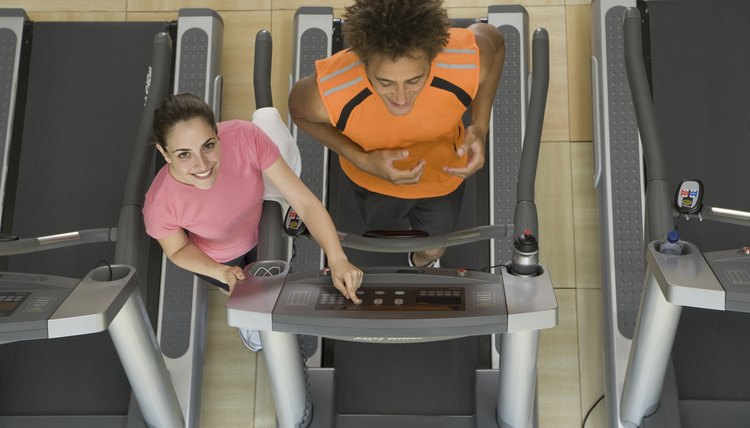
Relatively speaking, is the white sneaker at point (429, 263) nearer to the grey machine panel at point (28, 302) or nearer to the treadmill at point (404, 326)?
the treadmill at point (404, 326)

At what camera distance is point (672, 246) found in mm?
2189

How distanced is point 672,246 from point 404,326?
2.48ft

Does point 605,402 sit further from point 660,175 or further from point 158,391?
point 158,391

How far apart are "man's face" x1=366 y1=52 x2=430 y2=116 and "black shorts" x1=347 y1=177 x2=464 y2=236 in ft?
2.23

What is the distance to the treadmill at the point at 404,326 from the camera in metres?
2.01

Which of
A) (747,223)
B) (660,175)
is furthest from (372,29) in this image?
(747,223)

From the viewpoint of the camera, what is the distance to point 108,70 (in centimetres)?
346

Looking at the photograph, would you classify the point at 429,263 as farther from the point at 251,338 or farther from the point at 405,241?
the point at 251,338

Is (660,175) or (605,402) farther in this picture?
(605,402)

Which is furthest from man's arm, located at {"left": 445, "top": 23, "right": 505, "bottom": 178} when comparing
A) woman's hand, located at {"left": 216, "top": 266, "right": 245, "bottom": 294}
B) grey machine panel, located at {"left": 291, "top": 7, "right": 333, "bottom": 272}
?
grey machine panel, located at {"left": 291, "top": 7, "right": 333, "bottom": 272}

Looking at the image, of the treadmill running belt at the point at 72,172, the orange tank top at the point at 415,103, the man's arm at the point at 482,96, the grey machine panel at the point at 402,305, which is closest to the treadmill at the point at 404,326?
the grey machine panel at the point at 402,305

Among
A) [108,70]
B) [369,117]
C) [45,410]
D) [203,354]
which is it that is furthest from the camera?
[108,70]

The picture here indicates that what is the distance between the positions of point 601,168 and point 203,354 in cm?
168

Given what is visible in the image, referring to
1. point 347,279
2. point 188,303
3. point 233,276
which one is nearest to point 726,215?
point 347,279
